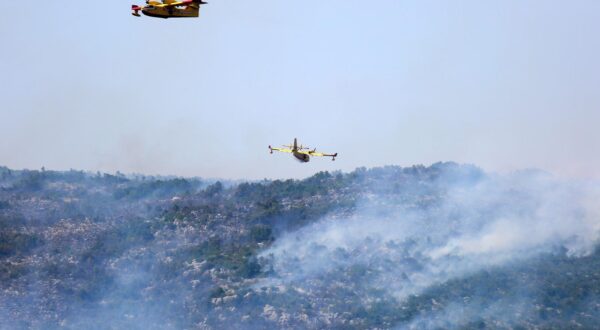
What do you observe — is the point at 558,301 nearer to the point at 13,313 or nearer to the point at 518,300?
the point at 518,300

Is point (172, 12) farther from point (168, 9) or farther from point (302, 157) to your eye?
point (302, 157)

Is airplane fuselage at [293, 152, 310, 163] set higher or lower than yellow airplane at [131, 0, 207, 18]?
lower

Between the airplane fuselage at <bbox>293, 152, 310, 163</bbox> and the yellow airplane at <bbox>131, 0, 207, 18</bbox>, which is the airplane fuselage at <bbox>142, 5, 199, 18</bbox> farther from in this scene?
the airplane fuselage at <bbox>293, 152, 310, 163</bbox>

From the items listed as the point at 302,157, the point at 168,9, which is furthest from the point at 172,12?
the point at 302,157

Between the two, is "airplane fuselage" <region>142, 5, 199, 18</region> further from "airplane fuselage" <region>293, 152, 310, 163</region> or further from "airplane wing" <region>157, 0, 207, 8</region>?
"airplane fuselage" <region>293, 152, 310, 163</region>

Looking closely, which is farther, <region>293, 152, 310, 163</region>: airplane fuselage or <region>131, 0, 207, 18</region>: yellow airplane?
<region>293, 152, 310, 163</region>: airplane fuselage

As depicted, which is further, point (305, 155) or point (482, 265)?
point (482, 265)

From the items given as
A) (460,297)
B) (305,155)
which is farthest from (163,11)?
(460,297)

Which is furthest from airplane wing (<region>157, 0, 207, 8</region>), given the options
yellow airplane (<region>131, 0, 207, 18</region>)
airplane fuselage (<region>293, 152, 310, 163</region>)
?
airplane fuselage (<region>293, 152, 310, 163</region>)

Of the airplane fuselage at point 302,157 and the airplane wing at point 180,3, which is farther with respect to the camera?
the airplane fuselage at point 302,157

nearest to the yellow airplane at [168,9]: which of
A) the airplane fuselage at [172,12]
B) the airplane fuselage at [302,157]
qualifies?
the airplane fuselage at [172,12]

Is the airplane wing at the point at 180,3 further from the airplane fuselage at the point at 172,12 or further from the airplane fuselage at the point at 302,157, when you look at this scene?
the airplane fuselage at the point at 302,157
